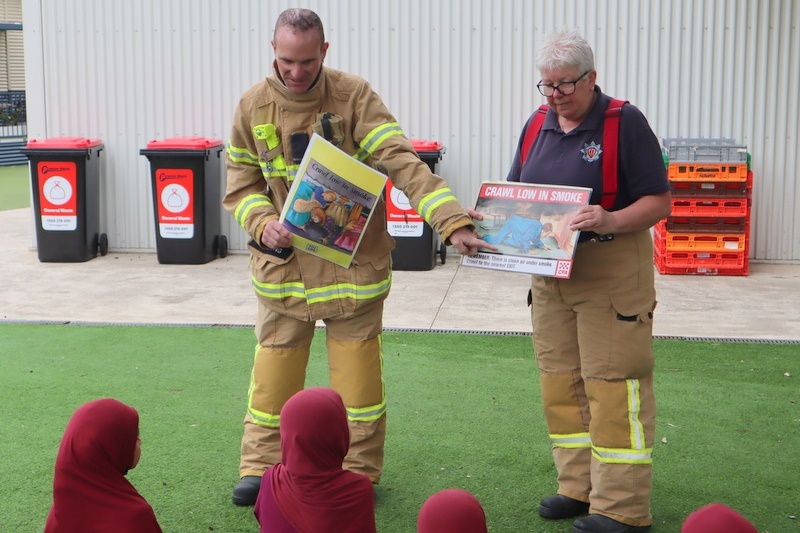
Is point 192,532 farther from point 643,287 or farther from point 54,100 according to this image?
point 54,100

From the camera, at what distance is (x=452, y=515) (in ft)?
8.20

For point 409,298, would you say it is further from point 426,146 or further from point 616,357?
point 616,357

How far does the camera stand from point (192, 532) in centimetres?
422

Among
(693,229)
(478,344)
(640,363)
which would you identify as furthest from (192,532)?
(693,229)

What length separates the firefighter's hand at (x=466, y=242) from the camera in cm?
409

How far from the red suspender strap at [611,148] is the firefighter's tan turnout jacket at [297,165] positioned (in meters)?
0.62

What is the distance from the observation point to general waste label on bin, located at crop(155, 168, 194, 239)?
35.0 feet

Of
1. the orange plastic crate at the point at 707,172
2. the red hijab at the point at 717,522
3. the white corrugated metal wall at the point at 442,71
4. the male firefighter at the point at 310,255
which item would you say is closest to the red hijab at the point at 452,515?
the red hijab at the point at 717,522

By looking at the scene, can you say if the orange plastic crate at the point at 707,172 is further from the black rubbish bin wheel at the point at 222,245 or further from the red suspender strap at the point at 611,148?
the red suspender strap at the point at 611,148

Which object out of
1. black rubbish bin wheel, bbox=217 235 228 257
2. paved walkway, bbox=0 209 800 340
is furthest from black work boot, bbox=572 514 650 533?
black rubbish bin wheel, bbox=217 235 228 257

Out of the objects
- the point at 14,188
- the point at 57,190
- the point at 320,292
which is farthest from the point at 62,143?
the point at 14,188

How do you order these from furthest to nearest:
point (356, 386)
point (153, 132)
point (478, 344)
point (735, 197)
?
point (153, 132) → point (735, 197) → point (478, 344) → point (356, 386)

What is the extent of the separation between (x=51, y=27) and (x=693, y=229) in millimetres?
6958

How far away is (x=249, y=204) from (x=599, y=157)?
1.43 meters
